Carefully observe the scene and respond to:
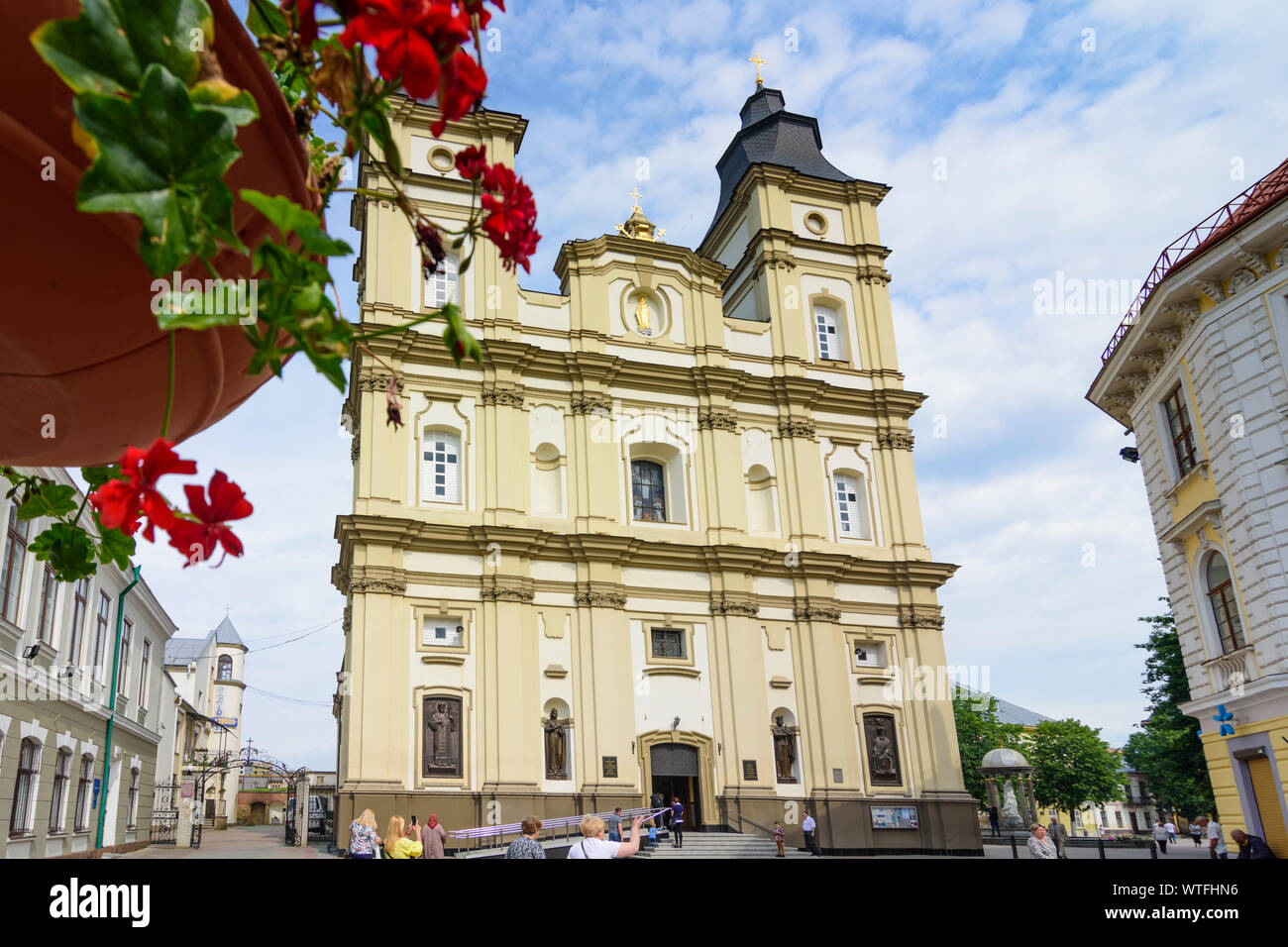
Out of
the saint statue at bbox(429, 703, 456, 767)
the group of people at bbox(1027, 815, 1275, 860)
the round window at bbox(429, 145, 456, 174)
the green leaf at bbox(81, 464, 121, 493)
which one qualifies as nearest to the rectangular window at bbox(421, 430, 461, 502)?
the saint statue at bbox(429, 703, 456, 767)

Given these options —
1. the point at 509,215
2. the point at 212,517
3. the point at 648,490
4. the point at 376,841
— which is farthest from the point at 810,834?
the point at 212,517

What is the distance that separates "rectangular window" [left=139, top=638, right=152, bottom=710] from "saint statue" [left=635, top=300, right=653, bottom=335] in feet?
46.5

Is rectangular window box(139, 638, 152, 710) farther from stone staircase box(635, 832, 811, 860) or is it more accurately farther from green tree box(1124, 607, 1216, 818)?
green tree box(1124, 607, 1216, 818)

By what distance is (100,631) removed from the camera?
19.4 metres

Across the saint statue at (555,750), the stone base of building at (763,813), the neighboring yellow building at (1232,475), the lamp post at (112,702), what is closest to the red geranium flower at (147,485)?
the neighboring yellow building at (1232,475)

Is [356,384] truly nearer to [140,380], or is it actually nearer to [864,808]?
[864,808]

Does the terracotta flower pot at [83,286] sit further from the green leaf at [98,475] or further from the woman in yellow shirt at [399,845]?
the woman in yellow shirt at [399,845]

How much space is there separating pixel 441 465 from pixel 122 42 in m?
22.6

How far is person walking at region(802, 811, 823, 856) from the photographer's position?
21.0 meters

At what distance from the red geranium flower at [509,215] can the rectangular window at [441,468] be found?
21.7m

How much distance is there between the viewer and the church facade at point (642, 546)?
21109mm

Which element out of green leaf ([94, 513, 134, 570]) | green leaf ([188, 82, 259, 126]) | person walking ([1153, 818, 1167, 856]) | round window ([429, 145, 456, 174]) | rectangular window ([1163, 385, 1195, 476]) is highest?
round window ([429, 145, 456, 174])
